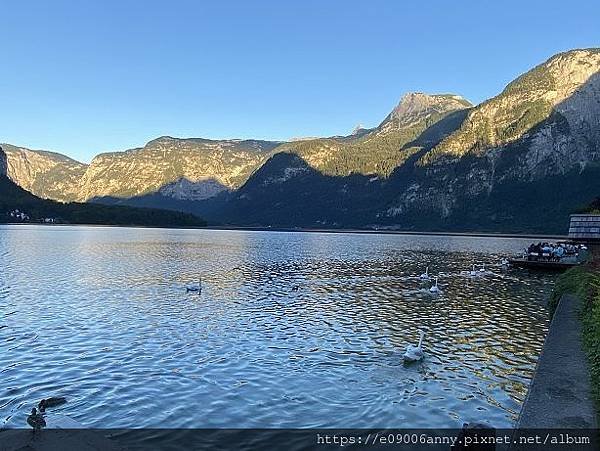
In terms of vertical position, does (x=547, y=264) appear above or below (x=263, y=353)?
above

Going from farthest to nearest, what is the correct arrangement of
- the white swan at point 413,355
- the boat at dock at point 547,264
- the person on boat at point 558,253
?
the person on boat at point 558,253
the boat at dock at point 547,264
the white swan at point 413,355

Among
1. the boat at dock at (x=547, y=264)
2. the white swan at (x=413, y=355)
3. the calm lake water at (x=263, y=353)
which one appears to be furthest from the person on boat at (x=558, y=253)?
the white swan at (x=413, y=355)

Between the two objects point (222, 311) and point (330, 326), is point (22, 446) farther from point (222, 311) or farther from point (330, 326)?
point (222, 311)

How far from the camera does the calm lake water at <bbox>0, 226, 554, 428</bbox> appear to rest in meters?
20.3

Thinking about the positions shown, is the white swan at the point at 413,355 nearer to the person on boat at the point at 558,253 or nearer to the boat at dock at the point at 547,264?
the boat at dock at the point at 547,264

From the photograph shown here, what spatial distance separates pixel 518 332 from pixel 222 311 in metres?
23.5

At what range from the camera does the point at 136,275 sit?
67.2m

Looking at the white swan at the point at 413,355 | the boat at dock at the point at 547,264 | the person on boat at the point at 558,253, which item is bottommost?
the white swan at the point at 413,355

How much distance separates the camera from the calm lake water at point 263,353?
20.3 m

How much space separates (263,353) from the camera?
95.7ft

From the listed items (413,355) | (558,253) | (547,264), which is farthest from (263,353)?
(558,253)

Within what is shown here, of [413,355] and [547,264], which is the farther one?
[547,264]

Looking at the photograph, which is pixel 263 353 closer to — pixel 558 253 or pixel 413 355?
pixel 413 355

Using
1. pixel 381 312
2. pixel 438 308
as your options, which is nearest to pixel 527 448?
pixel 381 312
